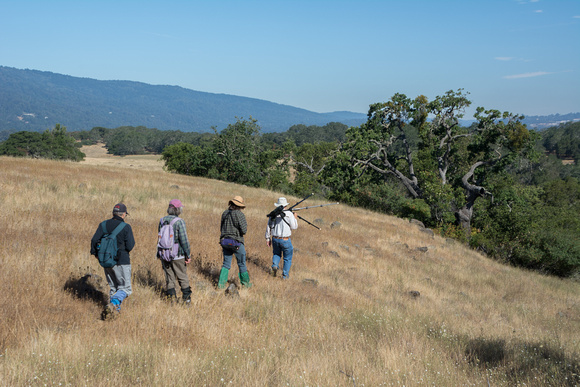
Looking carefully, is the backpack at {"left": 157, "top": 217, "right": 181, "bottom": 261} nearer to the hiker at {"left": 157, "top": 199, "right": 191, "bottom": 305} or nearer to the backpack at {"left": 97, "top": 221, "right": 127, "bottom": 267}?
the hiker at {"left": 157, "top": 199, "right": 191, "bottom": 305}

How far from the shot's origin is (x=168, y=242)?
635 centimetres

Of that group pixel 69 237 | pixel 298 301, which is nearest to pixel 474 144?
pixel 298 301

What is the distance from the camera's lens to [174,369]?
438cm

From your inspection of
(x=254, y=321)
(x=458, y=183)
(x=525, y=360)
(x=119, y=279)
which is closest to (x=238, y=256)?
(x=254, y=321)

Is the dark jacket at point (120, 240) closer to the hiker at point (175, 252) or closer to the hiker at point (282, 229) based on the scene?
the hiker at point (175, 252)

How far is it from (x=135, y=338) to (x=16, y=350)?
1310mm

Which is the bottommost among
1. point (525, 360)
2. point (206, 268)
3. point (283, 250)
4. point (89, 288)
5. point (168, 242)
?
point (525, 360)

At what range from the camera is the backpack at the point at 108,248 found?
5.48 meters

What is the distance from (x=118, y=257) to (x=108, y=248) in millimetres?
245

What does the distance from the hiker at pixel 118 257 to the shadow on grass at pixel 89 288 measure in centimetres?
76

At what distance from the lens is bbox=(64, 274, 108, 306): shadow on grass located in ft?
21.1

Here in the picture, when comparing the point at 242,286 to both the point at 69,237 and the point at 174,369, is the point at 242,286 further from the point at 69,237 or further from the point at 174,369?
the point at 69,237

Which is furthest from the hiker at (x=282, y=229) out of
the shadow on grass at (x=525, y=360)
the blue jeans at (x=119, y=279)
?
the shadow on grass at (x=525, y=360)

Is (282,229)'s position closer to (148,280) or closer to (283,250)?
(283,250)
